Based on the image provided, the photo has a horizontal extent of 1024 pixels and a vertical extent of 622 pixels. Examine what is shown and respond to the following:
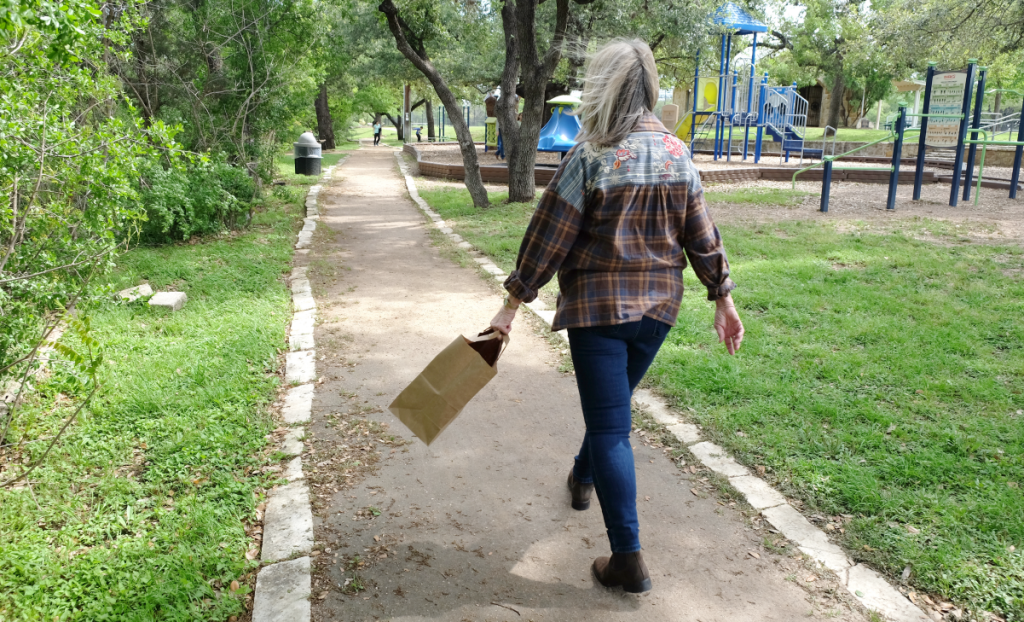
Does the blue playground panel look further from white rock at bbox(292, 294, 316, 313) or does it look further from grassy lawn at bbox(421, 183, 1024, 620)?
white rock at bbox(292, 294, 316, 313)

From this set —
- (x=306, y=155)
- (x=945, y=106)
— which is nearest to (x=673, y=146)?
(x=945, y=106)

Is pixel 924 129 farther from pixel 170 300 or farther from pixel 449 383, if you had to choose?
pixel 449 383

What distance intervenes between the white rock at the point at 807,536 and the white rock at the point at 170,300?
4.99 m

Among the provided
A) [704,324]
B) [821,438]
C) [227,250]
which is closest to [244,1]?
[227,250]

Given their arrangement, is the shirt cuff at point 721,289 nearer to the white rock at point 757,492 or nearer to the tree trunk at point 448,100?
the white rock at point 757,492

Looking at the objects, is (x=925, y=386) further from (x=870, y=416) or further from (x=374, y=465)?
(x=374, y=465)

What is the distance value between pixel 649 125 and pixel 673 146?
4.3 inches

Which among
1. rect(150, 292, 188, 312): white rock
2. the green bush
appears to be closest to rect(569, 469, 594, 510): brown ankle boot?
A: rect(150, 292, 188, 312): white rock

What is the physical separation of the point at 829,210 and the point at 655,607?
1058 centimetres

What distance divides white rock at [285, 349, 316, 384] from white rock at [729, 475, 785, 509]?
276 cm

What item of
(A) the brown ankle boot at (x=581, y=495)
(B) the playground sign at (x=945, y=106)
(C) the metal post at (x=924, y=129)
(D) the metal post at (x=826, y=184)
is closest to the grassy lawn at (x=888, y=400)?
(A) the brown ankle boot at (x=581, y=495)

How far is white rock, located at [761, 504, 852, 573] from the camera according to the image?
2.91 m

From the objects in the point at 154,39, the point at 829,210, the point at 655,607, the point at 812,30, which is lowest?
the point at 655,607

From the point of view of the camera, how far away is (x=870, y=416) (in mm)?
4047
